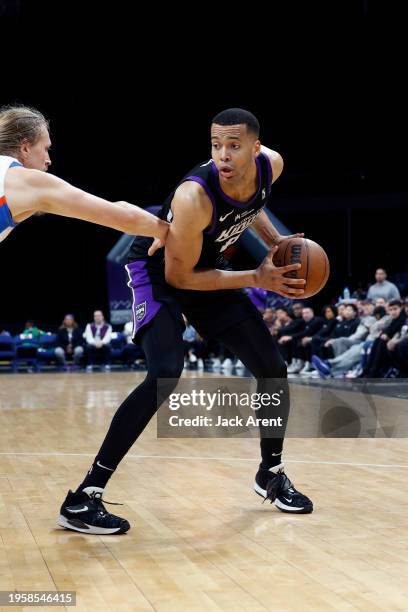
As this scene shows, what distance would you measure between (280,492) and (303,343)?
9.38 m

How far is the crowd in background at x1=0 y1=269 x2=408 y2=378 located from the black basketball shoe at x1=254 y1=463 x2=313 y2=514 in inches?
168

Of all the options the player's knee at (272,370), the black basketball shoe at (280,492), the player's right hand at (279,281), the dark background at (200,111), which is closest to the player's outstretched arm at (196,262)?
the player's right hand at (279,281)

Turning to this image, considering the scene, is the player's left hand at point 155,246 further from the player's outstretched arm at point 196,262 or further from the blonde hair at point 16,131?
the blonde hair at point 16,131

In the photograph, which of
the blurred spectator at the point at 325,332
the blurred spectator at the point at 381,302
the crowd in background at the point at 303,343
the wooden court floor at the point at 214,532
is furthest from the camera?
the blurred spectator at the point at 325,332

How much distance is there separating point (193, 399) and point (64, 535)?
594 cm

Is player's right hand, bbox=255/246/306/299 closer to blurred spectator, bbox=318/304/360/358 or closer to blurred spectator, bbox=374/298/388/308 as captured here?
blurred spectator, bbox=374/298/388/308

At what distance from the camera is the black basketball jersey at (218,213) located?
3.46 m

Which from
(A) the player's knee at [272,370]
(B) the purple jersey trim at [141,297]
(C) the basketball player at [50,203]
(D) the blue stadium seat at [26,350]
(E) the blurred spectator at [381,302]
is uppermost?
(C) the basketball player at [50,203]

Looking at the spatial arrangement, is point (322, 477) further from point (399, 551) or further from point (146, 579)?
point (146, 579)

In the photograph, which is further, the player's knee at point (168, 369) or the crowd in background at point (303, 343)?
the crowd in background at point (303, 343)

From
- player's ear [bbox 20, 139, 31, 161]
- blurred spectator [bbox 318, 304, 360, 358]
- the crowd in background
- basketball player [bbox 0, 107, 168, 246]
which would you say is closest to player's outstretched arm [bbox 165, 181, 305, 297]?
basketball player [bbox 0, 107, 168, 246]

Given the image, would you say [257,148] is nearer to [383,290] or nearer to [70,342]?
[383,290]

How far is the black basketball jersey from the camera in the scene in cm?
346

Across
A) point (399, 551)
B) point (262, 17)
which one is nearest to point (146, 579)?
point (399, 551)
